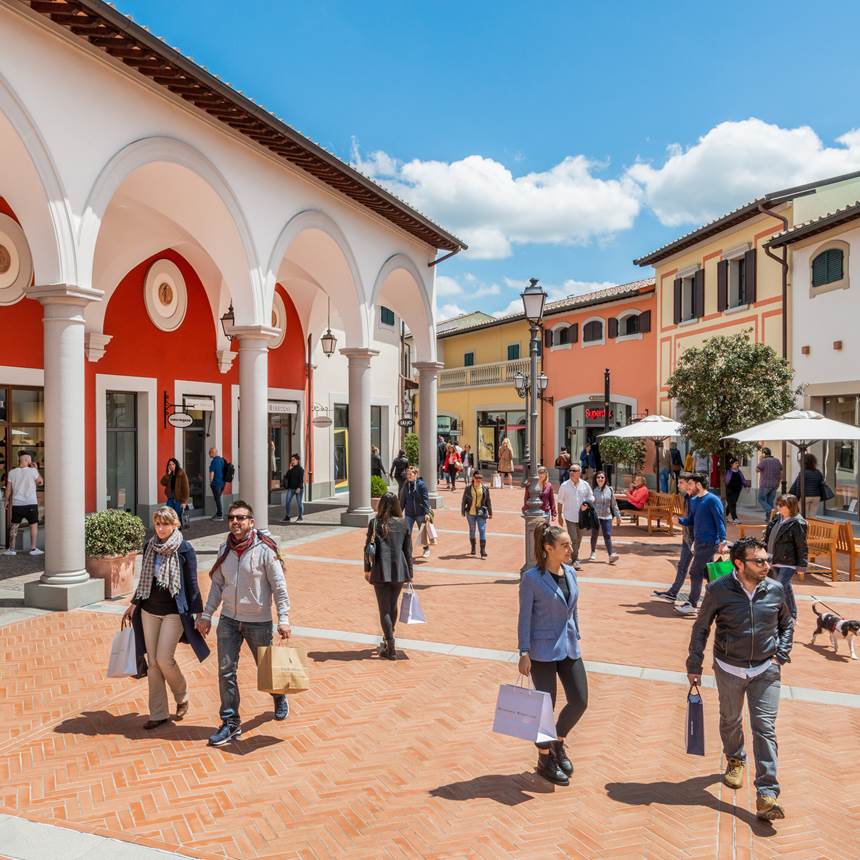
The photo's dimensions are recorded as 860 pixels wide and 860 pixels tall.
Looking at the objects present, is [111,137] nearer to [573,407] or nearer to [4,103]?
[4,103]

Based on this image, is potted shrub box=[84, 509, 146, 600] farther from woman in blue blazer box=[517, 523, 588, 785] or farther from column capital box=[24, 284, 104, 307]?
woman in blue blazer box=[517, 523, 588, 785]

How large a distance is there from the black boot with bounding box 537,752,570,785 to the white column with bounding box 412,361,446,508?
14.9 m

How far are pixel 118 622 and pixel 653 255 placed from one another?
75.1ft

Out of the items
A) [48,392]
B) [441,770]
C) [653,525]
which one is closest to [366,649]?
[441,770]

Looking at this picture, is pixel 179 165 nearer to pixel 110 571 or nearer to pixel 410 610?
pixel 110 571

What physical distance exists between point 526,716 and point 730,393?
13.0 metres

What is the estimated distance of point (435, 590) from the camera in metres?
10.2

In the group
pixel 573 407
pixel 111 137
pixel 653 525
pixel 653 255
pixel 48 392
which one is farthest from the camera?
pixel 573 407

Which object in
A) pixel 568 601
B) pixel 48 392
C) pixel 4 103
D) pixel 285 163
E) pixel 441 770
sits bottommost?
pixel 441 770

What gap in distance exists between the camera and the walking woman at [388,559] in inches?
273

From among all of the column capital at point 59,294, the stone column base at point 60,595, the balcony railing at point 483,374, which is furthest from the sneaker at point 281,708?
the balcony railing at point 483,374

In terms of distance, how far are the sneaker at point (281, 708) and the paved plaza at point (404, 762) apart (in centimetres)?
7

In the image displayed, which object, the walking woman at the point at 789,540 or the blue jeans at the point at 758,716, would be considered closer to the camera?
the blue jeans at the point at 758,716

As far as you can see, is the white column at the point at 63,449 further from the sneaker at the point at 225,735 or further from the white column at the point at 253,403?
the sneaker at the point at 225,735
